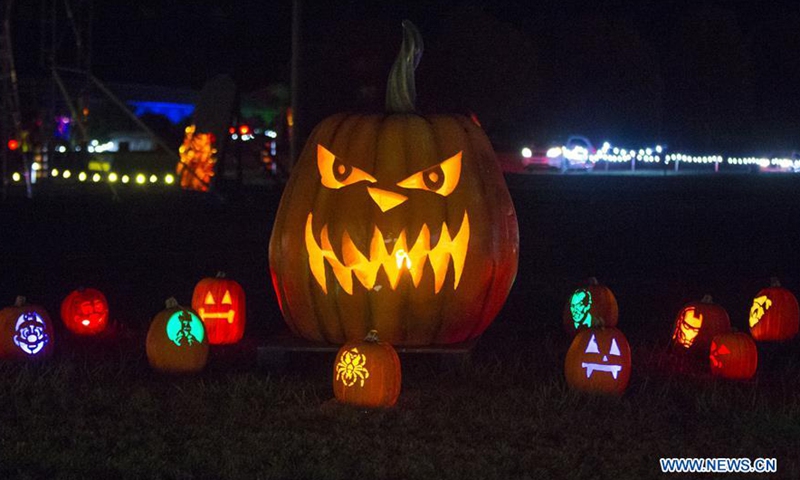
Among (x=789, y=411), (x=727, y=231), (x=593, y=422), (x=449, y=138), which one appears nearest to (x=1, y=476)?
(x=593, y=422)

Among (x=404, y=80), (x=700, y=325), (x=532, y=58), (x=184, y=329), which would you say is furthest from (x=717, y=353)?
(x=532, y=58)

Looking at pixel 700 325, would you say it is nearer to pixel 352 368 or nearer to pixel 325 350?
pixel 325 350

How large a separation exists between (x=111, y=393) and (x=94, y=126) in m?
30.3

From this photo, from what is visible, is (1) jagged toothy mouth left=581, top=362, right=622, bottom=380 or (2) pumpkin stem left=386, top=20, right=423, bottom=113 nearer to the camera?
(1) jagged toothy mouth left=581, top=362, right=622, bottom=380

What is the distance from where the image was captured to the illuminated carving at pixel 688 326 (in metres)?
6.89

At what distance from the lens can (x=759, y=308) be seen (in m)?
7.39

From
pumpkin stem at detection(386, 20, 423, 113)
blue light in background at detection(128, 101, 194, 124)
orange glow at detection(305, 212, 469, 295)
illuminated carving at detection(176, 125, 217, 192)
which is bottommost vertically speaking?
orange glow at detection(305, 212, 469, 295)

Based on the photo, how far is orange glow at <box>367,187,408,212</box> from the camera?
6273 mm

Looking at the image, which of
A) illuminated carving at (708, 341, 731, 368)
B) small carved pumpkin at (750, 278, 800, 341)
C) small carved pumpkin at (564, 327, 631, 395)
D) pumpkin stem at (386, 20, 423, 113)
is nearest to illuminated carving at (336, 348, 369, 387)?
small carved pumpkin at (564, 327, 631, 395)

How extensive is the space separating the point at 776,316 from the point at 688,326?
0.73m

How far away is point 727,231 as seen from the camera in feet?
48.3

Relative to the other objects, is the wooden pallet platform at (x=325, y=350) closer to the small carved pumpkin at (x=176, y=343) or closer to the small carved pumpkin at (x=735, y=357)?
the small carved pumpkin at (x=176, y=343)

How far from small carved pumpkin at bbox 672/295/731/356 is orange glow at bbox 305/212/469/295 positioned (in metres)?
1.59

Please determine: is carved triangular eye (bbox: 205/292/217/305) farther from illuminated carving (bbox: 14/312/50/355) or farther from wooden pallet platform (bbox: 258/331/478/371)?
illuminated carving (bbox: 14/312/50/355)
